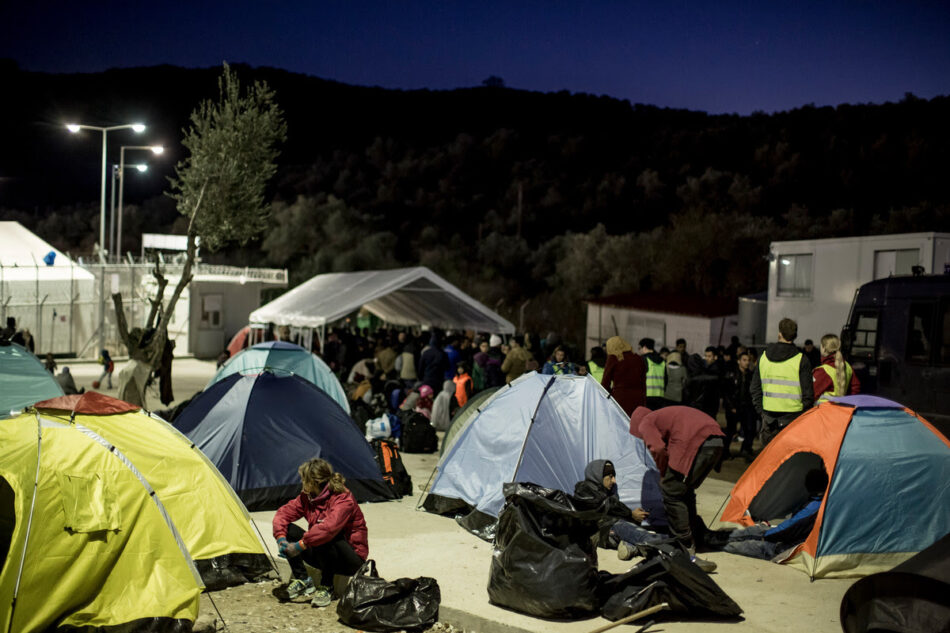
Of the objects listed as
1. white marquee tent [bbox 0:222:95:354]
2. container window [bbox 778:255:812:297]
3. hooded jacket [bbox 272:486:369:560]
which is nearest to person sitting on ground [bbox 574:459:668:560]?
hooded jacket [bbox 272:486:369:560]

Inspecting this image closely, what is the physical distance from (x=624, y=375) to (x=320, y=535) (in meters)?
4.98

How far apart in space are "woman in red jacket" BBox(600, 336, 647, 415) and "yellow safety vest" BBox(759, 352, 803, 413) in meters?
1.52

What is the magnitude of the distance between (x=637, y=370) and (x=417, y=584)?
196 inches

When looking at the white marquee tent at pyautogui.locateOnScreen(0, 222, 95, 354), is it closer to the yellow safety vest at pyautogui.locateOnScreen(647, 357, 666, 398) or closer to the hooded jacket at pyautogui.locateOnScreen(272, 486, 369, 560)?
the yellow safety vest at pyautogui.locateOnScreen(647, 357, 666, 398)

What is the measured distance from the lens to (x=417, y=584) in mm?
5945

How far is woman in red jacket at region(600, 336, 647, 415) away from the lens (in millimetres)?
10039

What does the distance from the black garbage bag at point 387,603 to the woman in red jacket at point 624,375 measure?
4632 millimetres

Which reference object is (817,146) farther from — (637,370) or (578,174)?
(637,370)

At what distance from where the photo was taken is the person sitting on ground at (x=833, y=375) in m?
9.96

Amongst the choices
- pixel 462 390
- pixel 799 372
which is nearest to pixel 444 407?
pixel 462 390

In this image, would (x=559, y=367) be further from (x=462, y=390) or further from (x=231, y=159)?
(x=231, y=159)

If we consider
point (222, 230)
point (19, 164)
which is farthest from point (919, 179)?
point (19, 164)

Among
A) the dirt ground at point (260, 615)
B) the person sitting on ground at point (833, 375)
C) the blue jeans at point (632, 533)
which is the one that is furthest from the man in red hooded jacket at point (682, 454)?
the person sitting on ground at point (833, 375)

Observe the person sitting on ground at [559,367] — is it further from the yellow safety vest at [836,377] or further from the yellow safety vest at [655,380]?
the yellow safety vest at [836,377]
